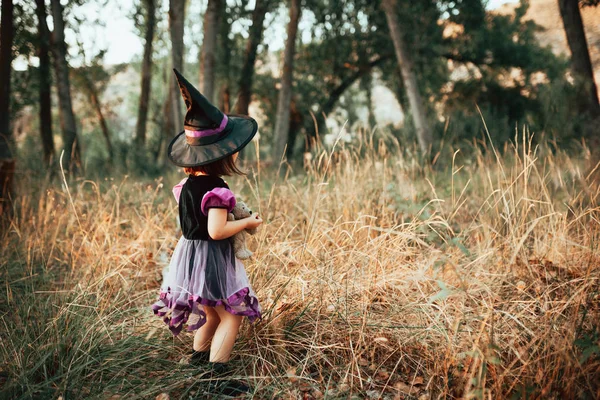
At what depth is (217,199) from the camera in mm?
2121

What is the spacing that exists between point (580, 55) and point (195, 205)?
25.0 feet

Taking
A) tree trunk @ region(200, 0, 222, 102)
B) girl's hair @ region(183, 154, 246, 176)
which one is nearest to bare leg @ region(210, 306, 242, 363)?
girl's hair @ region(183, 154, 246, 176)

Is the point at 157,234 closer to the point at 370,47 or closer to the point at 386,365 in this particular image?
the point at 386,365

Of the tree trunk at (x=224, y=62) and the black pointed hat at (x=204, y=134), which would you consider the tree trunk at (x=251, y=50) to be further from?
the black pointed hat at (x=204, y=134)

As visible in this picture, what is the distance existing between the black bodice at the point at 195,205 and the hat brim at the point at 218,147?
0.10 m

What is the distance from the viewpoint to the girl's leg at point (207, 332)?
2.37 meters

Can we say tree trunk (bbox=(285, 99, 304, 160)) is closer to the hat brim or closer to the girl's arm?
the hat brim

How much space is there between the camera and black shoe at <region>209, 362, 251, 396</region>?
2227 millimetres

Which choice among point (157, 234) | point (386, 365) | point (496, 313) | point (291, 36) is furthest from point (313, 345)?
point (291, 36)

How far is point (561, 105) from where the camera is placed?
7676 mm

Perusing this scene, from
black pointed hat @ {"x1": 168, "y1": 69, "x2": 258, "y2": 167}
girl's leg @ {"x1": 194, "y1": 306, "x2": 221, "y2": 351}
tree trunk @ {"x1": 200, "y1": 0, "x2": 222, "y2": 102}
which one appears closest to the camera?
black pointed hat @ {"x1": 168, "y1": 69, "x2": 258, "y2": 167}

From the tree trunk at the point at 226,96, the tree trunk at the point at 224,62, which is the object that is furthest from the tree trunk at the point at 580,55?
the tree trunk at the point at 226,96

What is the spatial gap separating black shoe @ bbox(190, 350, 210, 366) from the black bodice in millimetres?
622

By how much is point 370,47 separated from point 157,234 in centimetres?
1003
